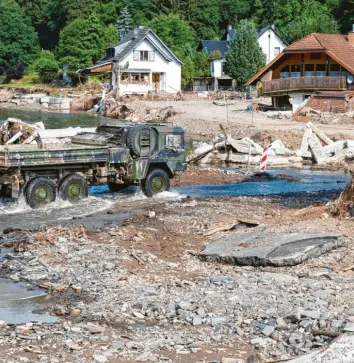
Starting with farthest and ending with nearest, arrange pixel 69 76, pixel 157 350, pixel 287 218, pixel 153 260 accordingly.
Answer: pixel 69 76 → pixel 287 218 → pixel 153 260 → pixel 157 350

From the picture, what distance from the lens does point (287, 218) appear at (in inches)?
749

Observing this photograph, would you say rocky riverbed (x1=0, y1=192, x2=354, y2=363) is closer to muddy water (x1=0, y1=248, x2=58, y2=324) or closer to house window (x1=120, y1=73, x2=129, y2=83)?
muddy water (x1=0, y1=248, x2=58, y2=324)

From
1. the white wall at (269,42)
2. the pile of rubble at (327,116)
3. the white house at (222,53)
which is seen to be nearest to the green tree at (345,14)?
the white house at (222,53)

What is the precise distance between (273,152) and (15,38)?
71404 mm

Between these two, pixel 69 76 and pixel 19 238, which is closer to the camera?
pixel 19 238

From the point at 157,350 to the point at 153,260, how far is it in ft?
15.7

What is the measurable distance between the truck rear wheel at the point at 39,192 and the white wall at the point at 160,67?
51477 mm

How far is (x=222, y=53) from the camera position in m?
86.4

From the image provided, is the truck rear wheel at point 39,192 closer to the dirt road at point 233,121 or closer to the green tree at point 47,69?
the dirt road at point 233,121

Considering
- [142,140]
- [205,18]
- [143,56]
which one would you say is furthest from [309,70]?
[205,18]

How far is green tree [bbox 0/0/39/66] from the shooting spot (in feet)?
317

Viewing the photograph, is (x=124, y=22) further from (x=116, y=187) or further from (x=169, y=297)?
(x=169, y=297)

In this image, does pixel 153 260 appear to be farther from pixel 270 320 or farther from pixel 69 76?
pixel 69 76

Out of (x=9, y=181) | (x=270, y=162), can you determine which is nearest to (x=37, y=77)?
(x=270, y=162)
